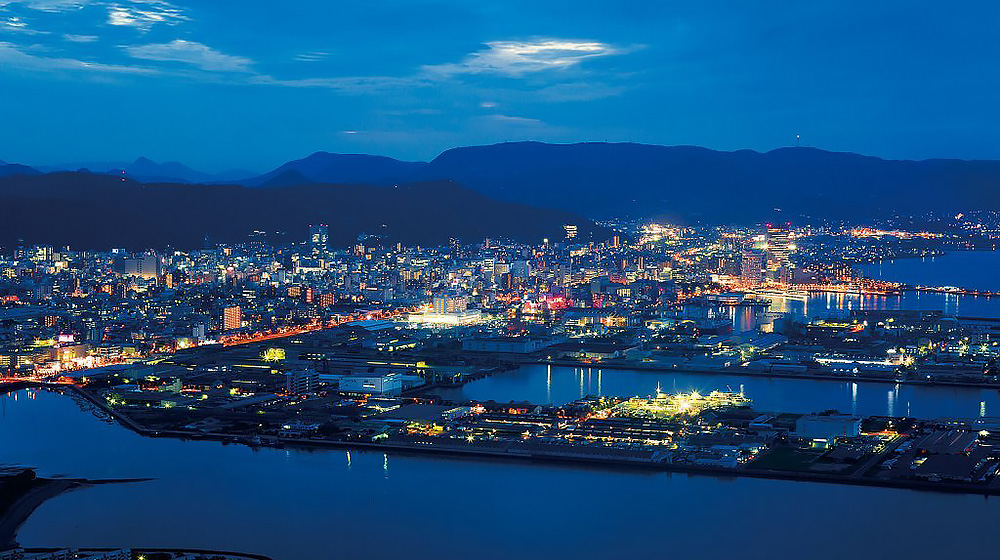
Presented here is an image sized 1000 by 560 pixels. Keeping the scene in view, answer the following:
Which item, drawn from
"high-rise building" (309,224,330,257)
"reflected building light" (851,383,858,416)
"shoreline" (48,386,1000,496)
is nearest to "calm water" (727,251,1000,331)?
"reflected building light" (851,383,858,416)

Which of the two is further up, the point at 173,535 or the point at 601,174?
the point at 601,174

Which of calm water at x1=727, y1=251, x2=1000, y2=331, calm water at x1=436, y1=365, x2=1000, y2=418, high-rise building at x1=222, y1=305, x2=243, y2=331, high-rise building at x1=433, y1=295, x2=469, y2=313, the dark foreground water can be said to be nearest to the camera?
the dark foreground water

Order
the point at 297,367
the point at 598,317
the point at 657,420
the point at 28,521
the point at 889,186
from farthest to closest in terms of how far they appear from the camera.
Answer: the point at 889,186 → the point at 598,317 → the point at 297,367 → the point at 657,420 → the point at 28,521

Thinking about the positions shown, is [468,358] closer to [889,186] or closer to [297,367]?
[297,367]

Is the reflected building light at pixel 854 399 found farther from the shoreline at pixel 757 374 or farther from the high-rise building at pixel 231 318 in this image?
the high-rise building at pixel 231 318

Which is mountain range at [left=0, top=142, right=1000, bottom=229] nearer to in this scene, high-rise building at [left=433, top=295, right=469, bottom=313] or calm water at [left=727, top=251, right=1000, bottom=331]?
calm water at [left=727, top=251, right=1000, bottom=331]

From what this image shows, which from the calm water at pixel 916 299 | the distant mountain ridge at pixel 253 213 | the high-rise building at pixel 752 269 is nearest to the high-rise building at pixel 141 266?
the distant mountain ridge at pixel 253 213

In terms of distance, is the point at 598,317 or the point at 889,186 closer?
the point at 598,317

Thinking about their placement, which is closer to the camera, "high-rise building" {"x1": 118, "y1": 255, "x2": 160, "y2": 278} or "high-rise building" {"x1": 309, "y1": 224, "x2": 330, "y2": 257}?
"high-rise building" {"x1": 118, "y1": 255, "x2": 160, "y2": 278}

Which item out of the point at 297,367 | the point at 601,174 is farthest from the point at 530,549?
the point at 601,174
